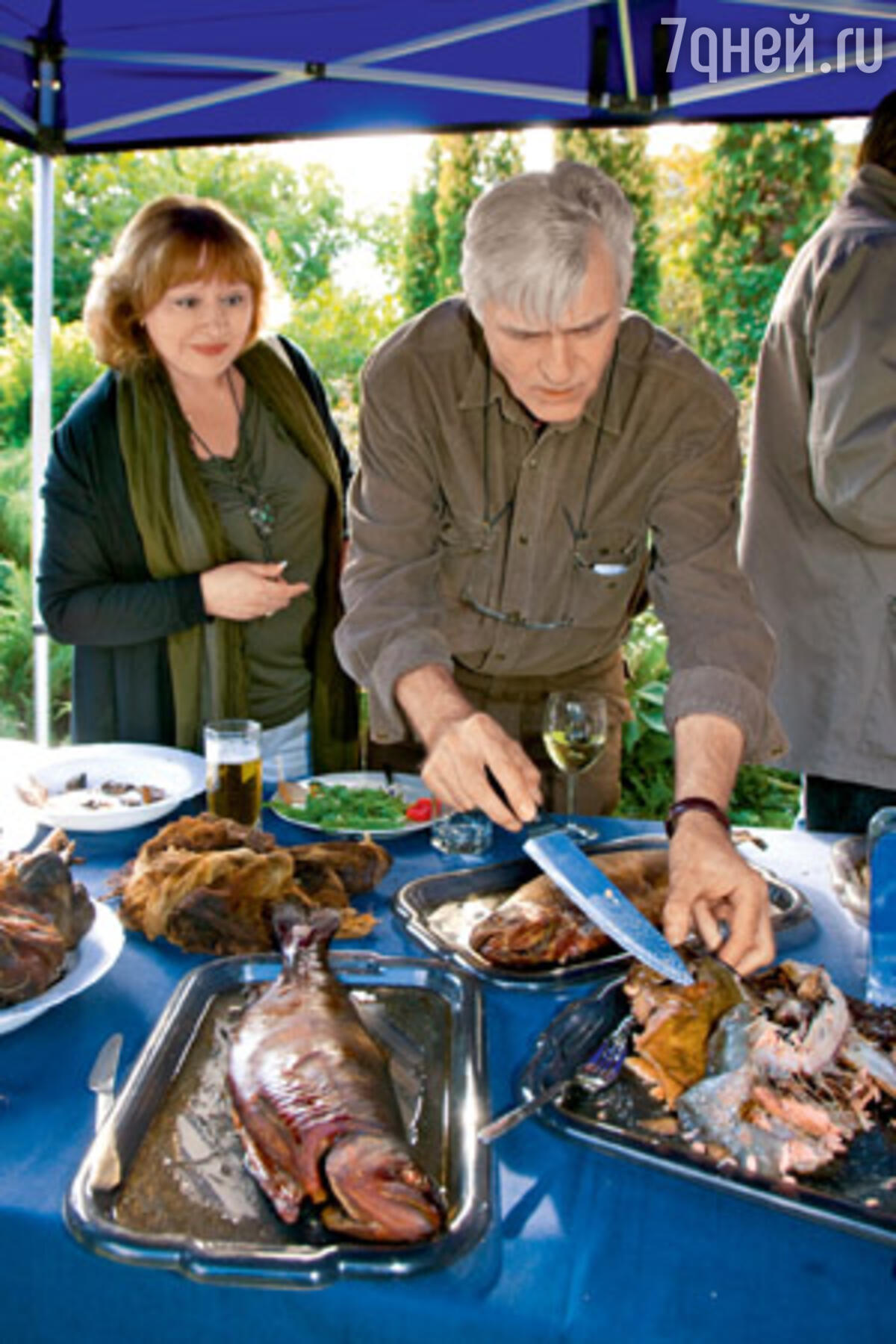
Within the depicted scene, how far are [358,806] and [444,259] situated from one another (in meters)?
8.95

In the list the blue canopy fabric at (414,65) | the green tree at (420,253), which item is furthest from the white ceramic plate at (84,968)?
the green tree at (420,253)

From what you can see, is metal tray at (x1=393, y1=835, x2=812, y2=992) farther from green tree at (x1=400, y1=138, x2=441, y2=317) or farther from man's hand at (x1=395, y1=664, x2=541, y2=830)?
green tree at (x1=400, y1=138, x2=441, y2=317)

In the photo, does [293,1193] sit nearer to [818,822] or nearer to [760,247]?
[818,822]

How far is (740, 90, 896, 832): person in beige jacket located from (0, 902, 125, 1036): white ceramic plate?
1928 millimetres

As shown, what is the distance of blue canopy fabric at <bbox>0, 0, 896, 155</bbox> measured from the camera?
Result: 344cm

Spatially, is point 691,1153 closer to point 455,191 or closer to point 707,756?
point 707,756

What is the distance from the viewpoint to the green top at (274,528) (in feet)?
10.7

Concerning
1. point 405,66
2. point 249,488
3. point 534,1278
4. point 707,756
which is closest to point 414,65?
point 405,66

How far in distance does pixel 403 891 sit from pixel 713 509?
105cm

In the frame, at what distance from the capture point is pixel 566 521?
2473mm

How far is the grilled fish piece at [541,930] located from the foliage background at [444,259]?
13.8 ft

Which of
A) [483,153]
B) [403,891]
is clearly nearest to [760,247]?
[483,153]

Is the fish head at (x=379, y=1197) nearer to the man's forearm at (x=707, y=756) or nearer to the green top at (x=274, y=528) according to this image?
the man's forearm at (x=707, y=756)

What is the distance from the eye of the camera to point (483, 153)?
10.3 meters
